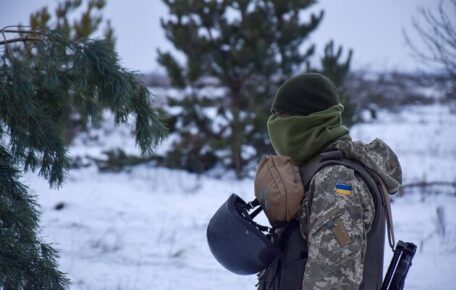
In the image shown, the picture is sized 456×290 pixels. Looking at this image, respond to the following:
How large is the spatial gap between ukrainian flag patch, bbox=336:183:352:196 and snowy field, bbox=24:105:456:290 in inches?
60.0

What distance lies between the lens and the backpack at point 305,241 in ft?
5.81

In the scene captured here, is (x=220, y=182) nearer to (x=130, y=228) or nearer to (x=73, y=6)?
(x=130, y=228)

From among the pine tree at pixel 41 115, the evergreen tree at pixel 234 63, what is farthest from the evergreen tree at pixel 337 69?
the pine tree at pixel 41 115

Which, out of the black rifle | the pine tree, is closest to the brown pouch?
the black rifle

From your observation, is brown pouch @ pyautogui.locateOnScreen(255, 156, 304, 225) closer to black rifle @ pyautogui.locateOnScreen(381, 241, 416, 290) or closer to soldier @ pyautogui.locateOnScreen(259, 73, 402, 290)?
soldier @ pyautogui.locateOnScreen(259, 73, 402, 290)

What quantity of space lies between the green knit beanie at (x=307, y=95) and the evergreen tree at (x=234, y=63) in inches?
266

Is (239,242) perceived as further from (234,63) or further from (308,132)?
(234,63)

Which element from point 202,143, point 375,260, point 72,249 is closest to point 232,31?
point 202,143

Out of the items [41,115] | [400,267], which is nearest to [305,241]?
[400,267]

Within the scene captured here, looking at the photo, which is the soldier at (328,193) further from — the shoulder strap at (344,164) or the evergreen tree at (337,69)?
the evergreen tree at (337,69)

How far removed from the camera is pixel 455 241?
518 centimetres

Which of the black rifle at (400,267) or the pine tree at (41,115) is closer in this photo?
the black rifle at (400,267)

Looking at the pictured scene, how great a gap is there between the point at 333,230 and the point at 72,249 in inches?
157

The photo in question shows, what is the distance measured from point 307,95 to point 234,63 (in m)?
7.24
